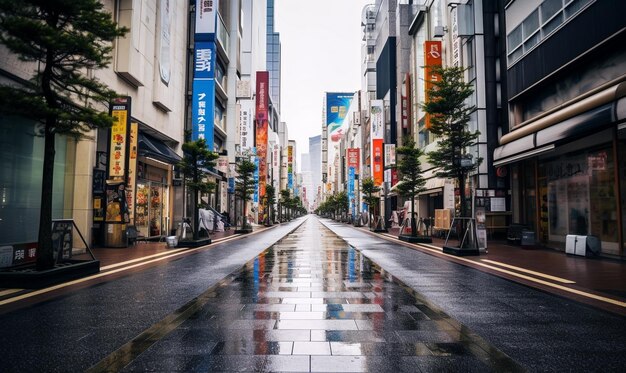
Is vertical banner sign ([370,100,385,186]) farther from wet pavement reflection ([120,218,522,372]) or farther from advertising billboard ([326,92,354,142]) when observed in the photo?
advertising billboard ([326,92,354,142])

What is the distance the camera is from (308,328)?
517 cm

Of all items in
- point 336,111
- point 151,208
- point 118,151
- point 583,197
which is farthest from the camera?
point 336,111

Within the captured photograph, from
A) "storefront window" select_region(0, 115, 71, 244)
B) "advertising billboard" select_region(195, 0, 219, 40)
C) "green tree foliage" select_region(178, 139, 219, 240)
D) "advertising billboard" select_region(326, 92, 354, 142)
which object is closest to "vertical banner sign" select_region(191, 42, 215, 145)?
"advertising billboard" select_region(195, 0, 219, 40)

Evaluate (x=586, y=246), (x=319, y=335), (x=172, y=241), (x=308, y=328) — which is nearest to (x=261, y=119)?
(x=172, y=241)

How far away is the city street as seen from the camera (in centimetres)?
396

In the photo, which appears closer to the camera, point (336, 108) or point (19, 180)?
point (19, 180)

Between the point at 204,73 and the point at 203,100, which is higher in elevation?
the point at 204,73

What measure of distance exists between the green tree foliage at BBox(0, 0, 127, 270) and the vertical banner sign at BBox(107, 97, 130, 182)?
7.90 meters

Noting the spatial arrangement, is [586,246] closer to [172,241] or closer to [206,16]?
[172,241]

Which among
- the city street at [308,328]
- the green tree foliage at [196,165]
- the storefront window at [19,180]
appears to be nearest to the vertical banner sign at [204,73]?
the green tree foliage at [196,165]

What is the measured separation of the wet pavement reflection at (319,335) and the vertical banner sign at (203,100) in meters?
22.6

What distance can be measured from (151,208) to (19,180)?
39.6 feet

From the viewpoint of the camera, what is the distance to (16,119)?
1156 cm

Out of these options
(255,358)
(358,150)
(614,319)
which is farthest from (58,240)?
(358,150)
